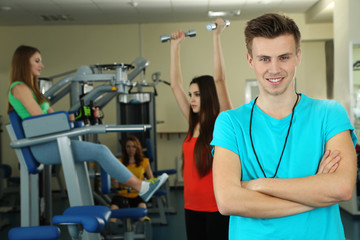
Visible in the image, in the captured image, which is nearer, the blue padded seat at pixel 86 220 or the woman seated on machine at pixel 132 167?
the blue padded seat at pixel 86 220

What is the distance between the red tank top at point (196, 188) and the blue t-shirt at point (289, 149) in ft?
2.91

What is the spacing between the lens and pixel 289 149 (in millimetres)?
1134

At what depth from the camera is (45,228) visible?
207cm

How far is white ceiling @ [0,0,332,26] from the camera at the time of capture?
6.25 meters

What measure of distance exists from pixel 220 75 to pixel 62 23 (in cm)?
580

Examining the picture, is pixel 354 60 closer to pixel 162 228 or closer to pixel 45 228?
pixel 162 228

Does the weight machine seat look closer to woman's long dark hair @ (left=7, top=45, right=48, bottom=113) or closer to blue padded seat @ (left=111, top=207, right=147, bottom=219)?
woman's long dark hair @ (left=7, top=45, right=48, bottom=113)

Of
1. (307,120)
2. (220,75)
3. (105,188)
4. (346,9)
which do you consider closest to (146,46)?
(346,9)

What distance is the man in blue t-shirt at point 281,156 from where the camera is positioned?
111 cm

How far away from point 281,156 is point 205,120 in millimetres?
1110

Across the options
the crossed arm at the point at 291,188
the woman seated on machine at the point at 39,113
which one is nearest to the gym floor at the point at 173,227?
the woman seated on machine at the point at 39,113

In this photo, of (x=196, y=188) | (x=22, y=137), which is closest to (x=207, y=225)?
(x=196, y=188)

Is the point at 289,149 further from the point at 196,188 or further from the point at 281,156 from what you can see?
the point at 196,188

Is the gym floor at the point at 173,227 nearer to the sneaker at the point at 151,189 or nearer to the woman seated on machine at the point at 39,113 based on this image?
the sneaker at the point at 151,189
